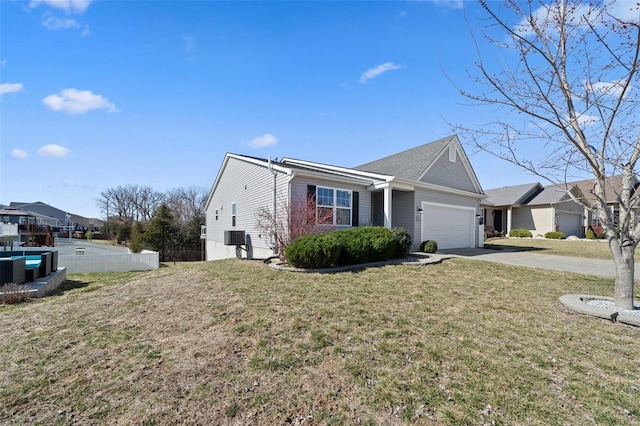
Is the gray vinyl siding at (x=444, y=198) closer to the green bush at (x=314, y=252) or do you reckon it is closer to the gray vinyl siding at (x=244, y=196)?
the gray vinyl siding at (x=244, y=196)

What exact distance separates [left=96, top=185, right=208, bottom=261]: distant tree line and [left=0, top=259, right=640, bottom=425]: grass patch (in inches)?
859

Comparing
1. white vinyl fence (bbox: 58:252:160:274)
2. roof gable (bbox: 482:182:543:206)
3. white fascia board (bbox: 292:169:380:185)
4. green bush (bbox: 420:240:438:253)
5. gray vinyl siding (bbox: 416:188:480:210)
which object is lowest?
white vinyl fence (bbox: 58:252:160:274)

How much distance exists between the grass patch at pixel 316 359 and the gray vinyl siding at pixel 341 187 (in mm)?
5691

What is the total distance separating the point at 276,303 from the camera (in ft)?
18.0

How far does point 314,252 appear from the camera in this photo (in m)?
8.23

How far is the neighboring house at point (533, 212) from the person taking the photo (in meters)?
24.7

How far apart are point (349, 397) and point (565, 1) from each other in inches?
275

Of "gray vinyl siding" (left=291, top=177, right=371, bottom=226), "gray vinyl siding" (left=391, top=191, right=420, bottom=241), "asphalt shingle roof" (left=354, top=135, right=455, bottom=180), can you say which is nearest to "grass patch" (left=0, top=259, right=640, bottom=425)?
"gray vinyl siding" (left=291, top=177, right=371, bottom=226)

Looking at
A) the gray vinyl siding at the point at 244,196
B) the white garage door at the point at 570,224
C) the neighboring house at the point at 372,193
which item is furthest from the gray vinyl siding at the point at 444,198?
the white garage door at the point at 570,224

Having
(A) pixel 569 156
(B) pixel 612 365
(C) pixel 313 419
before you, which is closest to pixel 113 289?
(C) pixel 313 419

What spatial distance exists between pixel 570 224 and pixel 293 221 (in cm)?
2816

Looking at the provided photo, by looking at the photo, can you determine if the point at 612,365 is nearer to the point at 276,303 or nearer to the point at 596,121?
the point at 596,121

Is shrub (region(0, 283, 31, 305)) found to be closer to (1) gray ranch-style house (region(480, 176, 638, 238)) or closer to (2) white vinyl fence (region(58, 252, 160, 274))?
(2) white vinyl fence (region(58, 252, 160, 274))

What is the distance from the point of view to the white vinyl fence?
1191 cm
